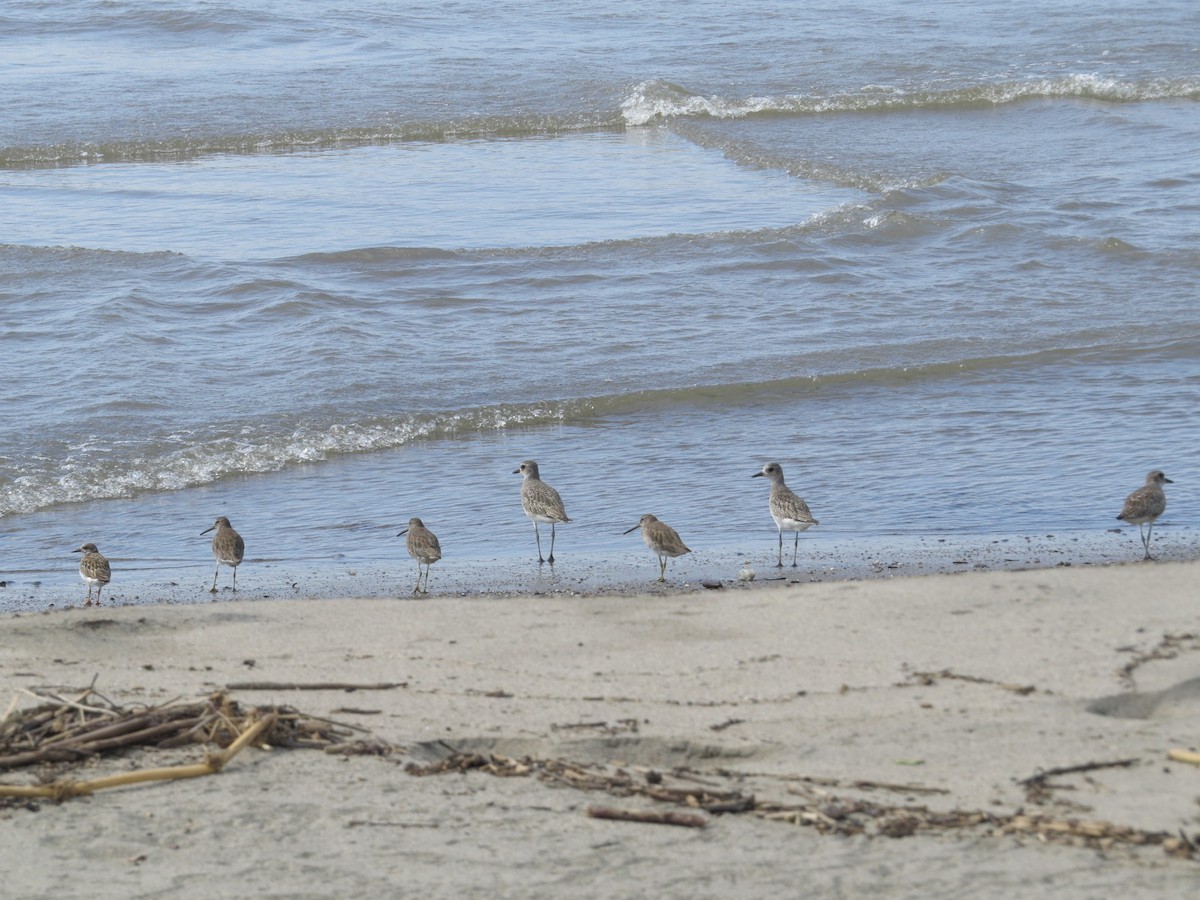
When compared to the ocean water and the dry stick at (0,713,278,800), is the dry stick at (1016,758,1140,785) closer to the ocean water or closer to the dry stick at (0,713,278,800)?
the dry stick at (0,713,278,800)

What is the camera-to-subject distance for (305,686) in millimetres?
6094

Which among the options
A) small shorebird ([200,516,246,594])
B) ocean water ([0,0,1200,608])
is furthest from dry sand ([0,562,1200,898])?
ocean water ([0,0,1200,608])

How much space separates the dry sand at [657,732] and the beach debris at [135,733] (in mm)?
61

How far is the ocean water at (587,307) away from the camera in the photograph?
9.90 m

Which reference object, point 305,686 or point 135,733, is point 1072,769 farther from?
point 135,733

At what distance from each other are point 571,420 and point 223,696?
21.5ft

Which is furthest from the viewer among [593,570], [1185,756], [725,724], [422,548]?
[593,570]

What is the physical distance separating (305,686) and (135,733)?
858 millimetres

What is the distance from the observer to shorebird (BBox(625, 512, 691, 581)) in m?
8.63

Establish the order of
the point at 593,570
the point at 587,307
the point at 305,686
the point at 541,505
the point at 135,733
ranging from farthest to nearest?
the point at 587,307, the point at 541,505, the point at 593,570, the point at 305,686, the point at 135,733

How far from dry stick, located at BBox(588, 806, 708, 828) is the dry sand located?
0.10 ft

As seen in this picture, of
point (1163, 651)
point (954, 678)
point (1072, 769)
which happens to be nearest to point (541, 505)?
point (954, 678)

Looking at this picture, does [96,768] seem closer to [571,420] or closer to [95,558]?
[95,558]

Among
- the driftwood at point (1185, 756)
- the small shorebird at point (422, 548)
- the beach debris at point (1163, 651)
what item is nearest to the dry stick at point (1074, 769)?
the driftwood at point (1185, 756)
